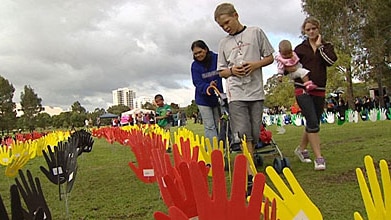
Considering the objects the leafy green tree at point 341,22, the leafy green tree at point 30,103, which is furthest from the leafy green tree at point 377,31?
the leafy green tree at point 30,103

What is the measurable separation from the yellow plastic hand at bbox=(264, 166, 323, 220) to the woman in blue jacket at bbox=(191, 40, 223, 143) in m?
3.39

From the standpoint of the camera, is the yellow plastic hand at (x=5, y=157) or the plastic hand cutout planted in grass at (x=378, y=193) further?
the yellow plastic hand at (x=5, y=157)

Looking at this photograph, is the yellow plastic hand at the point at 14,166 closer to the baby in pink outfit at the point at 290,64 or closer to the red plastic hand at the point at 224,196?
the baby in pink outfit at the point at 290,64

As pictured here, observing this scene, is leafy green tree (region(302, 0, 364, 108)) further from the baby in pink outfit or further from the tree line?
the baby in pink outfit

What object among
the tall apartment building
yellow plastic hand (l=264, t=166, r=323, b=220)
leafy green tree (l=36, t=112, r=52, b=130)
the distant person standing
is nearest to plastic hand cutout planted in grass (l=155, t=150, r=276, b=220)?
yellow plastic hand (l=264, t=166, r=323, b=220)

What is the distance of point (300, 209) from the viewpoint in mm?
1023

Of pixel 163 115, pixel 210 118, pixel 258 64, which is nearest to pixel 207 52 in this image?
pixel 210 118

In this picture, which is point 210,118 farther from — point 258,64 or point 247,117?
point 258,64

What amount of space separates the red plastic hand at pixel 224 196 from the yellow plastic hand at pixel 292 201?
0.49ft

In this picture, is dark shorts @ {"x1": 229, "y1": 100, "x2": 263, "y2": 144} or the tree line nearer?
Result: dark shorts @ {"x1": 229, "y1": 100, "x2": 263, "y2": 144}

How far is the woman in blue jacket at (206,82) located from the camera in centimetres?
448

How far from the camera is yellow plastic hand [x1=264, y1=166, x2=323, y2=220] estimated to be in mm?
1007

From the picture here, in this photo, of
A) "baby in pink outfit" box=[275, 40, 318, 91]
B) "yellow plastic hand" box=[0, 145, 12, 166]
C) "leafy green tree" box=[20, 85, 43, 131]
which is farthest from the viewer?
"leafy green tree" box=[20, 85, 43, 131]

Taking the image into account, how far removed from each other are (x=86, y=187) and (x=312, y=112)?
7.94 ft
